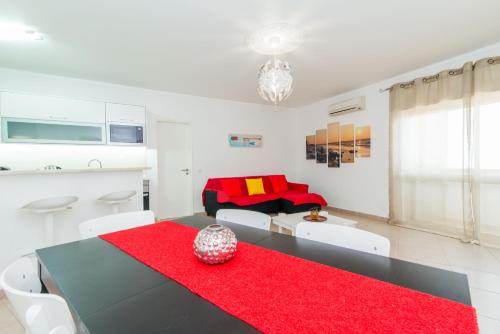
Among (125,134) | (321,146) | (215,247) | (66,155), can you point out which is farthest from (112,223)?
(321,146)

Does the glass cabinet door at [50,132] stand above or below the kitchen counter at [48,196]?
above

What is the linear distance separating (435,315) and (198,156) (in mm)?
4675

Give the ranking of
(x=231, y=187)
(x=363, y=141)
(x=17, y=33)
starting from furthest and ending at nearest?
(x=231, y=187), (x=363, y=141), (x=17, y=33)

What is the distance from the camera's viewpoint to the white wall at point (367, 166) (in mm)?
4246

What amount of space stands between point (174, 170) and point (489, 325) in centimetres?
460

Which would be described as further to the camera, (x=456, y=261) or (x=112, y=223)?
(x=456, y=261)

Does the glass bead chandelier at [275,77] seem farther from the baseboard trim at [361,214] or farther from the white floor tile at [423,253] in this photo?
the baseboard trim at [361,214]

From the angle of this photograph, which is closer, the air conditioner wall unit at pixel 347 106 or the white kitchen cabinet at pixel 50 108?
the white kitchen cabinet at pixel 50 108

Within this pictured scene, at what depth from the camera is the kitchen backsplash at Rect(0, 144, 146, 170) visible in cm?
357

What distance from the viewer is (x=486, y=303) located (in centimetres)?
189

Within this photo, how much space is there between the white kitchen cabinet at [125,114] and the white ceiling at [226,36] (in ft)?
1.42

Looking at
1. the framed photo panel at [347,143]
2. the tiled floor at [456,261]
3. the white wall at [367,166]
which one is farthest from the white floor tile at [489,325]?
the framed photo panel at [347,143]

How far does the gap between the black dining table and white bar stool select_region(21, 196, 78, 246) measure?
5.23ft

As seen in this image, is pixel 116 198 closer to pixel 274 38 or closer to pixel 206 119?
pixel 274 38
